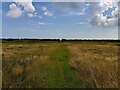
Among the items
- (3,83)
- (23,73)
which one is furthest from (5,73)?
(3,83)

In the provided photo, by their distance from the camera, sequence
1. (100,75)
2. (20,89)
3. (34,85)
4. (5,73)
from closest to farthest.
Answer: (20,89) < (34,85) < (100,75) < (5,73)

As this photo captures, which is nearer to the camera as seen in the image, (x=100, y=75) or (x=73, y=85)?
(x=73, y=85)

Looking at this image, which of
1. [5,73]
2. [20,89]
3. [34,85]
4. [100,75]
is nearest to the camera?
[20,89]

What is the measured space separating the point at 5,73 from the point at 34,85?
154 inches

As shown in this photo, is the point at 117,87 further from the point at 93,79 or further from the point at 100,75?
the point at 100,75

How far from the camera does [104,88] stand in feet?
41.9

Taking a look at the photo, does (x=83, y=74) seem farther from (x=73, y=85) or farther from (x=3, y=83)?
(x=3, y=83)

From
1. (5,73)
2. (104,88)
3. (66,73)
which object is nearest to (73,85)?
(104,88)

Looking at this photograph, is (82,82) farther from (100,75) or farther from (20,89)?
(20,89)

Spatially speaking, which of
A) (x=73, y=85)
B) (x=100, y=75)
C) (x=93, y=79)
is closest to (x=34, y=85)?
(x=73, y=85)

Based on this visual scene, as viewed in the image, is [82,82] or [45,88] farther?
[82,82]

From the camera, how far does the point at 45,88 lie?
13195 mm

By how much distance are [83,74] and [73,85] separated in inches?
104

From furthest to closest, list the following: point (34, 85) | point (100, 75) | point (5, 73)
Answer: point (5, 73) < point (100, 75) < point (34, 85)
